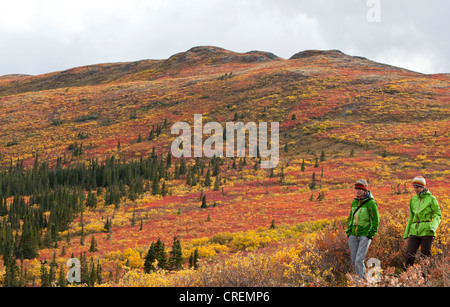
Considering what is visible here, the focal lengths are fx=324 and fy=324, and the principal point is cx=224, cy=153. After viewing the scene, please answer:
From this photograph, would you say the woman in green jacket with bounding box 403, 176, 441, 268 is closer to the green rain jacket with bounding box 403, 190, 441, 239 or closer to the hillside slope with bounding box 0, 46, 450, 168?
the green rain jacket with bounding box 403, 190, 441, 239

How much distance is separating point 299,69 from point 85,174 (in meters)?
67.8

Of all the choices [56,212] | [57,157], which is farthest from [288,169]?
[57,157]

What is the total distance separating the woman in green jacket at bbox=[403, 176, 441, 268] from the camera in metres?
6.06

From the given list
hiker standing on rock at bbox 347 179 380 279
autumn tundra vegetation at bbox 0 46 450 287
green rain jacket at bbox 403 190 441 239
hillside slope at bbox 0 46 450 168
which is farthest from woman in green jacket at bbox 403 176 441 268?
hillside slope at bbox 0 46 450 168

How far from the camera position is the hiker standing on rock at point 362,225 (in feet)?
19.7

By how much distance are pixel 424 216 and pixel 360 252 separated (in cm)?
144

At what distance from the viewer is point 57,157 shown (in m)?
61.6

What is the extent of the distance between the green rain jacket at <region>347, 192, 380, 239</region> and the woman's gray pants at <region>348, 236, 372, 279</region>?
0.10 meters

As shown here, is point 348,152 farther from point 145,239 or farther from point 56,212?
point 56,212

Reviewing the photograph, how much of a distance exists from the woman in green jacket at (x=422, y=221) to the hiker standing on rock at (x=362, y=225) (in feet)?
2.79

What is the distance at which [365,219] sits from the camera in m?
6.15

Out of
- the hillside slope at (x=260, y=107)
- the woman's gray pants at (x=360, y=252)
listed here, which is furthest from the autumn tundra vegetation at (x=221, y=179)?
the hillside slope at (x=260, y=107)
